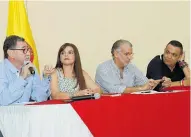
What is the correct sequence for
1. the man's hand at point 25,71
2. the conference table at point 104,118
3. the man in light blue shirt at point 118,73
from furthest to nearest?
the man in light blue shirt at point 118,73 < the man's hand at point 25,71 < the conference table at point 104,118

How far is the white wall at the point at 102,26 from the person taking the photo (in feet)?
15.6

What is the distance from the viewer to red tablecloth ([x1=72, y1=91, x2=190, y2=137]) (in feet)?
7.98

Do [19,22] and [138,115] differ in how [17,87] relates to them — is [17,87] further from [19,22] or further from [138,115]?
[19,22]

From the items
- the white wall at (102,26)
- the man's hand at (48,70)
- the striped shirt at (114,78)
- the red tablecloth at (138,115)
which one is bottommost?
the red tablecloth at (138,115)

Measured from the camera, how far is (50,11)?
4770 mm

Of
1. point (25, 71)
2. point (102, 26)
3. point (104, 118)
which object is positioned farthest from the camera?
point (102, 26)

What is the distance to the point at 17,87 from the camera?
2.62 meters

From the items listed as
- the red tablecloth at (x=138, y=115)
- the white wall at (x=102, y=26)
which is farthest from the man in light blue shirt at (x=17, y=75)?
the white wall at (x=102, y=26)

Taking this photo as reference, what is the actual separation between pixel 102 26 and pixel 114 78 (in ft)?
5.53

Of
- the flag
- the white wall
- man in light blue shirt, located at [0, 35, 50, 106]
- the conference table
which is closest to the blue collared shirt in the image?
man in light blue shirt, located at [0, 35, 50, 106]

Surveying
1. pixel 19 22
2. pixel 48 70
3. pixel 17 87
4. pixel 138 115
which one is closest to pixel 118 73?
pixel 48 70

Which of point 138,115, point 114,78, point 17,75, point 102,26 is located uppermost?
point 102,26

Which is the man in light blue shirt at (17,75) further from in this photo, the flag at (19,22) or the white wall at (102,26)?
the white wall at (102,26)

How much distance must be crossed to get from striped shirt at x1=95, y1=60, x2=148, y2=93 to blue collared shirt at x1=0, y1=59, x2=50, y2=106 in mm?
570
